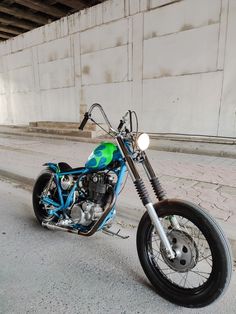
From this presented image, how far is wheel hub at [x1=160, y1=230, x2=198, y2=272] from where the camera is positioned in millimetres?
1555

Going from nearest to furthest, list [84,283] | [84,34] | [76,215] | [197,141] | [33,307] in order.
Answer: [33,307]
[84,283]
[76,215]
[197,141]
[84,34]

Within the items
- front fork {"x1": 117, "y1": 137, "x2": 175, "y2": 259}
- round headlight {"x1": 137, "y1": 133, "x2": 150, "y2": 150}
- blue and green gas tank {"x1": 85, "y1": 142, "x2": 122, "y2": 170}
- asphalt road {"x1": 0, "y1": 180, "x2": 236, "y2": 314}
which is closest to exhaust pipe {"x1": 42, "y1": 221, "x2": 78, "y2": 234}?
asphalt road {"x1": 0, "y1": 180, "x2": 236, "y2": 314}

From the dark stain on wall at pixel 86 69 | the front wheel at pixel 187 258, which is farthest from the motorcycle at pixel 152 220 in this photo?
the dark stain on wall at pixel 86 69

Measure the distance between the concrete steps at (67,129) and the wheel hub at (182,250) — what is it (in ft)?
19.8

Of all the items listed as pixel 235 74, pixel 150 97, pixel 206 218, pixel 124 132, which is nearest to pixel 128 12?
pixel 150 97

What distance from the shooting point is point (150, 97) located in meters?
7.04

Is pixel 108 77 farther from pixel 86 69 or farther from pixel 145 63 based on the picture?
pixel 145 63

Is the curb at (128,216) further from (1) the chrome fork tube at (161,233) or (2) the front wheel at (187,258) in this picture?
(1) the chrome fork tube at (161,233)

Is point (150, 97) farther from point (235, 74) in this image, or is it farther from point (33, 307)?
point (33, 307)

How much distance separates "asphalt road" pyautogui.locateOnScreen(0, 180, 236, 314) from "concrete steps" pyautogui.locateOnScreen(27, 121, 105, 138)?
5.20 metres

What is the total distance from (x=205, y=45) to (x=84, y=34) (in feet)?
14.5

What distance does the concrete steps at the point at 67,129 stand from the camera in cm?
760

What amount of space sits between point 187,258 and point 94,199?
86cm

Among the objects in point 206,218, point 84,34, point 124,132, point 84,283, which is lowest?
point 84,283
